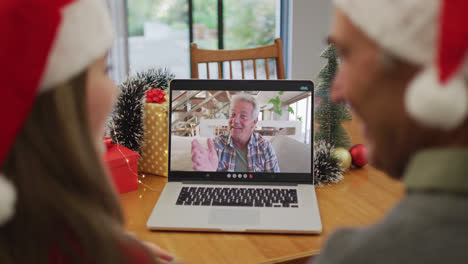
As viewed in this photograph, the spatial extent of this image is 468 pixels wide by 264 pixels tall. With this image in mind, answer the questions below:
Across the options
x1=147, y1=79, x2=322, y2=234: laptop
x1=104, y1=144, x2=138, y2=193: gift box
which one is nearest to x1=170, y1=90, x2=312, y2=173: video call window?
x1=147, y1=79, x2=322, y2=234: laptop

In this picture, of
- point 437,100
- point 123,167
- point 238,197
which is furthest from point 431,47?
point 123,167

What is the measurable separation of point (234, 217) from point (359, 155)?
1.62 ft

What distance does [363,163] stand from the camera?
4.22ft

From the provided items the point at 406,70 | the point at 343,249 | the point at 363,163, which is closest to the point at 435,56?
the point at 406,70

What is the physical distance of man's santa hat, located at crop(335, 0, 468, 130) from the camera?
382 millimetres

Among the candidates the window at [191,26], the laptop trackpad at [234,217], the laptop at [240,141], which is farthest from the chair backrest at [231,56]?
the window at [191,26]

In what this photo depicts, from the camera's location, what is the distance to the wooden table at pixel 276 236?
86 centimetres

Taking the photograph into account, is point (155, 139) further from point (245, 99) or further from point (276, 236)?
point (276, 236)

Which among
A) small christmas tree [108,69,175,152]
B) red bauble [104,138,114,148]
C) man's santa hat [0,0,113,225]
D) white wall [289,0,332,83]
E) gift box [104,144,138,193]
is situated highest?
white wall [289,0,332,83]

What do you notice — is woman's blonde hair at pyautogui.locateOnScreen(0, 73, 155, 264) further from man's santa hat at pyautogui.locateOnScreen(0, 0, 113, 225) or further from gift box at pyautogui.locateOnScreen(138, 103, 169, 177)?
gift box at pyautogui.locateOnScreen(138, 103, 169, 177)

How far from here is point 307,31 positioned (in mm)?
3781

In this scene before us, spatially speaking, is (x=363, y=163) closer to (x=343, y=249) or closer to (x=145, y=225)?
(x=145, y=225)

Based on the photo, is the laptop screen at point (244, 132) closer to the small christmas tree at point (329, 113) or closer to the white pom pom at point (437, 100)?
the small christmas tree at point (329, 113)

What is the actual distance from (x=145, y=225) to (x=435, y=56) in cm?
75
